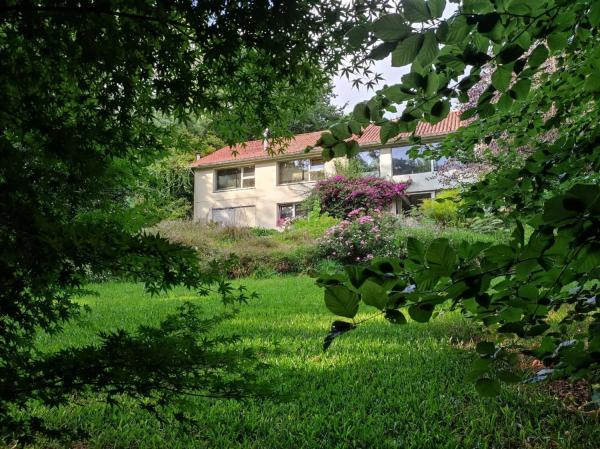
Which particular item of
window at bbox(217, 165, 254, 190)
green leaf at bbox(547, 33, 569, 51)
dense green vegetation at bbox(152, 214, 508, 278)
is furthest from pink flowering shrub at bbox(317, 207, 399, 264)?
window at bbox(217, 165, 254, 190)

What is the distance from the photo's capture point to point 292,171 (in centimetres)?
2473

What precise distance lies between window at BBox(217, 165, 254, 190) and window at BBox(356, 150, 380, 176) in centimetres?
677

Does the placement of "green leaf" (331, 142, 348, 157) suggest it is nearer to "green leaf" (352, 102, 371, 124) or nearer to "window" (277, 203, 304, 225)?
"green leaf" (352, 102, 371, 124)

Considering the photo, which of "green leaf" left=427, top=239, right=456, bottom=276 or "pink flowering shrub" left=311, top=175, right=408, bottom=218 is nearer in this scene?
"green leaf" left=427, top=239, right=456, bottom=276

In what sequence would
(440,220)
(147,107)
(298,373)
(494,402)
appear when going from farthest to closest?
1. (440,220)
2. (298,373)
3. (494,402)
4. (147,107)

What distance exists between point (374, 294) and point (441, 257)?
0.13m

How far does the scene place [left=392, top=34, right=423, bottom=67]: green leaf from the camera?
779mm

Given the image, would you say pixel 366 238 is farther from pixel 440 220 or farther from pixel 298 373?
pixel 298 373

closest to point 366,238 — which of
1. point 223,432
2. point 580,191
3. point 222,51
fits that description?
point 223,432

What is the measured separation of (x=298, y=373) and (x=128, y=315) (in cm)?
396

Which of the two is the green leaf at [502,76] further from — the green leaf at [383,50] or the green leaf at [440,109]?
the green leaf at [383,50]

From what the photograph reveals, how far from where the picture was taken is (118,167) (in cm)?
218

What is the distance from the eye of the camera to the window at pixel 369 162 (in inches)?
898

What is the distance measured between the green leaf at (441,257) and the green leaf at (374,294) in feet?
0.33
